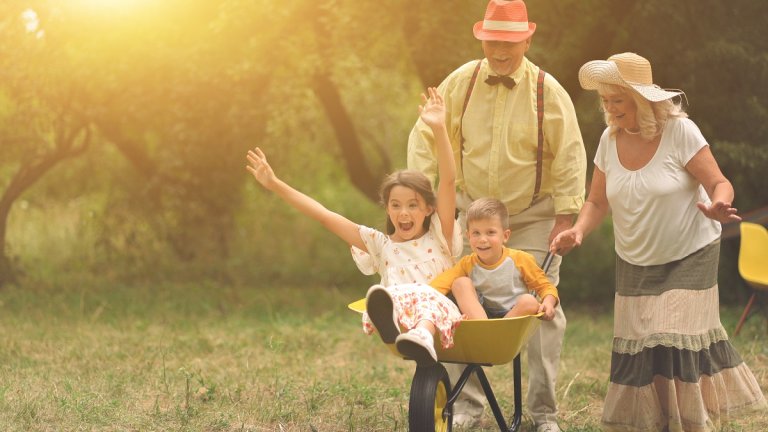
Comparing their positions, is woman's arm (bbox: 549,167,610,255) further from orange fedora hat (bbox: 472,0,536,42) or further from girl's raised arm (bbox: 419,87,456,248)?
orange fedora hat (bbox: 472,0,536,42)

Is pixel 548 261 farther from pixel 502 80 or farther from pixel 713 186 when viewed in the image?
pixel 502 80

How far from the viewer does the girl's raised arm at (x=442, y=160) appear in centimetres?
457

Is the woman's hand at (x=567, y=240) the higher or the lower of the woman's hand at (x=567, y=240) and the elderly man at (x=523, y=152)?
the lower

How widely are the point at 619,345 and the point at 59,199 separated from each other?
1011cm

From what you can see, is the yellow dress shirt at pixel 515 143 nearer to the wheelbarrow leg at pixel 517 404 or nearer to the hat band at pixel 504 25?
the hat band at pixel 504 25

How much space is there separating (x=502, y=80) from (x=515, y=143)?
29 cm

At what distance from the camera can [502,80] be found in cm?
514

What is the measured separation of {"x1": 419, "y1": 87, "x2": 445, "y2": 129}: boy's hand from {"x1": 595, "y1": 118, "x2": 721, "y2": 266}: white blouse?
78cm

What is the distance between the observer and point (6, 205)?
1059 cm

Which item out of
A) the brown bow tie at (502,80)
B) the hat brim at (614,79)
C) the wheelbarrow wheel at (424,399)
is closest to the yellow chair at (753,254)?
the brown bow tie at (502,80)

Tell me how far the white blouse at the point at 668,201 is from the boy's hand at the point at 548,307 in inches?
19.6

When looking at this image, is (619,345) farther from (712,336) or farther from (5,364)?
(5,364)

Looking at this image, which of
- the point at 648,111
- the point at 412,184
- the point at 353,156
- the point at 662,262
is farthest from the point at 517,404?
the point at 353,156

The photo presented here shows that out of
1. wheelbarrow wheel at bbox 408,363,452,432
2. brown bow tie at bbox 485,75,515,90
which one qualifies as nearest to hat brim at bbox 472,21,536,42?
brown bow tie at bbox 485,75,515,90
